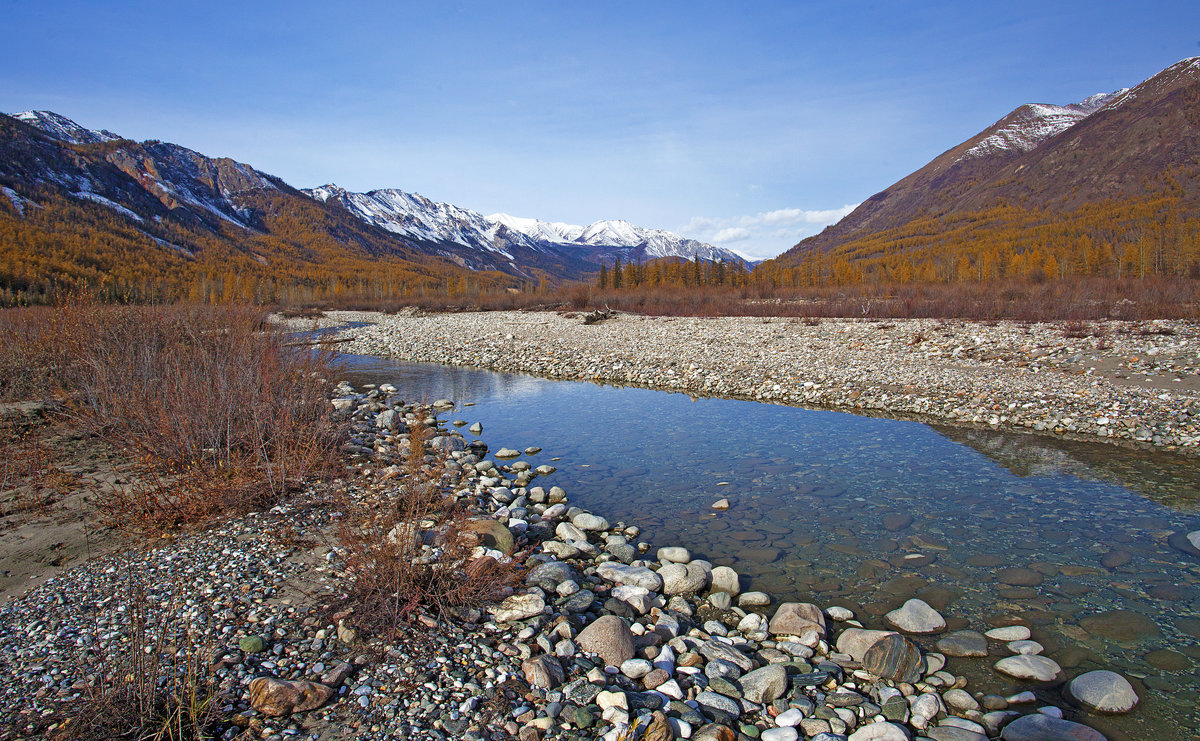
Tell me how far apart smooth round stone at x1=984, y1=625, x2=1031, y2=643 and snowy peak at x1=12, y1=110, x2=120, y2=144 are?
829 ft

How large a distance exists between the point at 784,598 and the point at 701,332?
21901 mm

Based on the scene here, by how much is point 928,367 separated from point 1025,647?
13.2 m

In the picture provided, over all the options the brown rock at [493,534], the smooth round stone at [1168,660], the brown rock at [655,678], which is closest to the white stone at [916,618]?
the smooth round stone at [1168,660]

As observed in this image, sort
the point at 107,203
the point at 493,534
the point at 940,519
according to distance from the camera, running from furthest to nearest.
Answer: the point at 107,203 < the point at 940,519 < the point at 493,534

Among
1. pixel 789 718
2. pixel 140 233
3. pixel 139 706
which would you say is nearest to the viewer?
pixel 139 706

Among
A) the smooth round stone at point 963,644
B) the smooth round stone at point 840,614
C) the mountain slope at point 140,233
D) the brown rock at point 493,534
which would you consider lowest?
the smooth round stone at point 840,614

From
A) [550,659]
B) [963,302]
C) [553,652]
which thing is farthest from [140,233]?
[550,659]

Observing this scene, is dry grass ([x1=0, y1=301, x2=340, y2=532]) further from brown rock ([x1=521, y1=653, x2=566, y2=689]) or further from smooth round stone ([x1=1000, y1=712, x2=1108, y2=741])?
smooth round stone ([x1=1000, y1=712, x2=1108, y2=741])

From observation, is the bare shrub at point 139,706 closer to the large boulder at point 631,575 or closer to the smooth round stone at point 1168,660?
the large boulder at point 631,575

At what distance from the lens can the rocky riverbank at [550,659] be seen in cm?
317

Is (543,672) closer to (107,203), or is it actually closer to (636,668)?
(636,668)

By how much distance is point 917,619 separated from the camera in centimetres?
466

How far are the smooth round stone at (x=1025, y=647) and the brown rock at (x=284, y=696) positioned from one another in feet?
16.4

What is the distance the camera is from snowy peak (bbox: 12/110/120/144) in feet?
591
